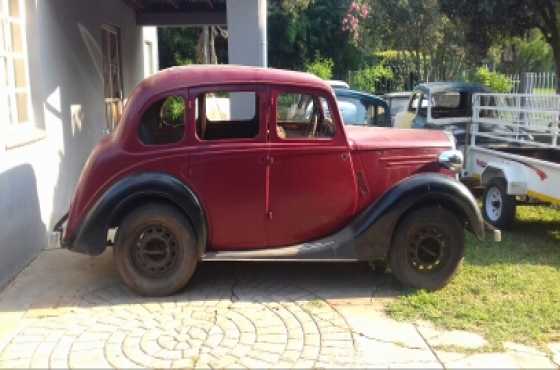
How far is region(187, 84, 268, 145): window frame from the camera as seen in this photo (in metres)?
4.96

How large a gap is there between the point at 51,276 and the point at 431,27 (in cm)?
1601

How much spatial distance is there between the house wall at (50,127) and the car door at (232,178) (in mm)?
1852

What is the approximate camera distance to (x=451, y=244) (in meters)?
5.11

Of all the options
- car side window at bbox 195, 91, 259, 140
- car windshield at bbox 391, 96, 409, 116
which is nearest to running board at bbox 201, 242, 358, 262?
car side window at bbox 195, 91, 259, 140

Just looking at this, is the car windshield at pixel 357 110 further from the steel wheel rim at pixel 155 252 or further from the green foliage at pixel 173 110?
the steel wheel rim at pixel 155 252

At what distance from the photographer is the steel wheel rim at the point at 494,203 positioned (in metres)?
7.09

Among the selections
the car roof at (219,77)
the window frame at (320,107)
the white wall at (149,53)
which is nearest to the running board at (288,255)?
the window frame at (320,107)

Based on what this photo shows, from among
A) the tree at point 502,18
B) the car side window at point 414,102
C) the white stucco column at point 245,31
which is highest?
the tree at point 502,18

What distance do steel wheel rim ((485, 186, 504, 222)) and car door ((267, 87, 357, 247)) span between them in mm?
2802

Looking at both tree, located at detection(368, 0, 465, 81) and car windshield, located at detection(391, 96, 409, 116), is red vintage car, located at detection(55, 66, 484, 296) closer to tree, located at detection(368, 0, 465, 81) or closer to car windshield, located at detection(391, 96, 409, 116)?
car windshield, located at detection(391, 96, 409, 116)

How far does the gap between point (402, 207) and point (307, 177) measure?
86 cm

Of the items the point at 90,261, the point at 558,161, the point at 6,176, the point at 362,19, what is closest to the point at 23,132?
the point at 6,176

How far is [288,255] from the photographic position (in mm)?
4996

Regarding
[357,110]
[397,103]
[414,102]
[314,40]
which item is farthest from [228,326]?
[314,40]
